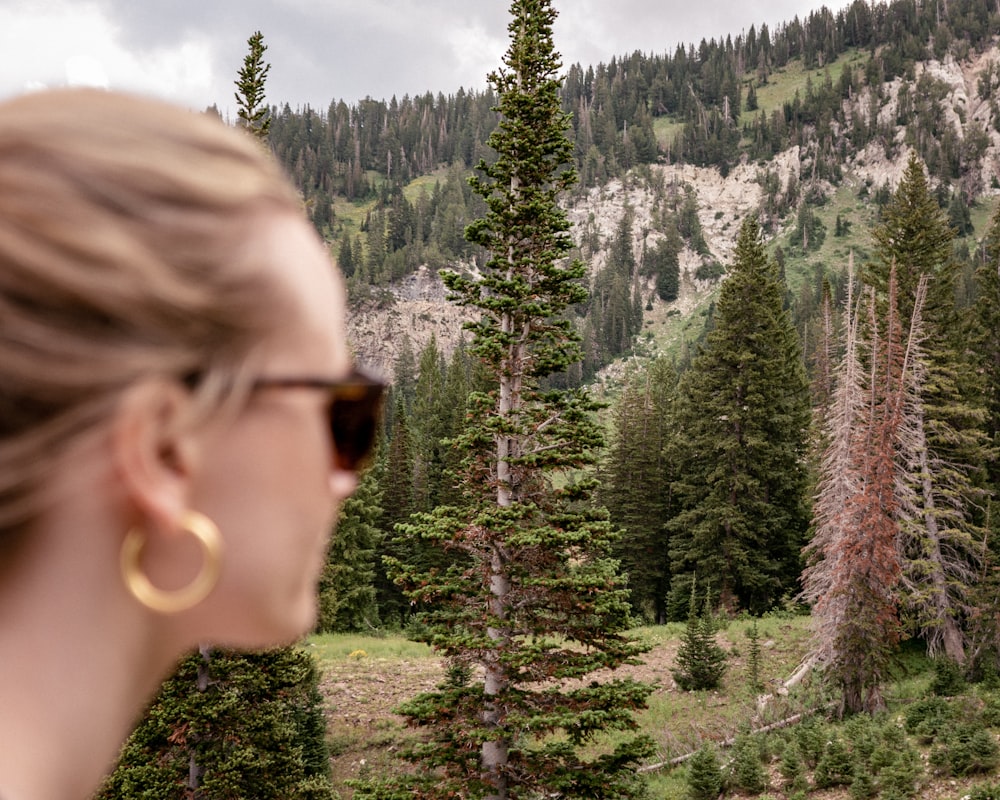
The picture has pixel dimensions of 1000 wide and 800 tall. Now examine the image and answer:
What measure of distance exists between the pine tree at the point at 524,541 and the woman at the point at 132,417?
10.2 metres

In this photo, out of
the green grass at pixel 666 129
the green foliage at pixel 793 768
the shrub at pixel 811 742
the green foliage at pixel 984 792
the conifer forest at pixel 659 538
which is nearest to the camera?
the conifer forest at pixel 659 538

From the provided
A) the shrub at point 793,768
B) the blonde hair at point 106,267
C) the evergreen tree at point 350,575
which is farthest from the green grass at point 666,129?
the blonde hair at point 106,267

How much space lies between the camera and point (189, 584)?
2.56 ft

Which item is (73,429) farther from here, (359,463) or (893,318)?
(893,318)

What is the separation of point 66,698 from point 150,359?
1.18 ft

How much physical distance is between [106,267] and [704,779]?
1827 centimetres

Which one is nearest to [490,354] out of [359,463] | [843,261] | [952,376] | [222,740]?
[222,740]

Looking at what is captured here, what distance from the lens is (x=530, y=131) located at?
13086mm

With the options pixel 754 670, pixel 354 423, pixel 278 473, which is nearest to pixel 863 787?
pixel 754 670

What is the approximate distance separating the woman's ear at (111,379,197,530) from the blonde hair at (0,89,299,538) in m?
0.02

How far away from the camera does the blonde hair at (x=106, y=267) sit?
2.35 ft

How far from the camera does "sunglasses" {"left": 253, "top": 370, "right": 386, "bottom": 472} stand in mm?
858

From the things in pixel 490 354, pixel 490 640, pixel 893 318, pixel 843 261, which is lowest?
pixel 490 640

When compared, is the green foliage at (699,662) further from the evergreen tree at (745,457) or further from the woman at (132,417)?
the woman at (132,417)
